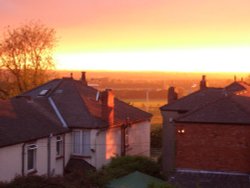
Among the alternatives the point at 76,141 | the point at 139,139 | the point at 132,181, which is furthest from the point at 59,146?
the point at 132,181

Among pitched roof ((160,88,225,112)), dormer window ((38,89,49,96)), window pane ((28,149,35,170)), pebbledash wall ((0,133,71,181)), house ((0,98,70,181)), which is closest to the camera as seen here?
pebbledash wall ((0,133,71,181))

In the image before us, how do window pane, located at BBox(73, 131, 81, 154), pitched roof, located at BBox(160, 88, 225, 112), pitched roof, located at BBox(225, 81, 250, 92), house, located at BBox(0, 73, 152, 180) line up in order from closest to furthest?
house, located at BBox(0, 73, 152, 180) < window pane, located at BBox(73, 131, 81, 154) < pitched roof, located at BBox(160, 88, 225, 112) < pitched roof, located at BBox(225, 81, 250, 92)

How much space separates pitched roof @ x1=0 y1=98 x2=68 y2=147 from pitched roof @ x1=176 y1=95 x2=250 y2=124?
8.68 meters

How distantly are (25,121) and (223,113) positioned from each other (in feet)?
39.5

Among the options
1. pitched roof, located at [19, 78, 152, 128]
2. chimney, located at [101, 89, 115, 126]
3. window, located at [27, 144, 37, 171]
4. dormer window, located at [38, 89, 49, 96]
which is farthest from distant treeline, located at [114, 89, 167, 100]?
window, located at [27, 144, 37, 171]

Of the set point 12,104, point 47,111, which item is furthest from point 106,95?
point 12,104

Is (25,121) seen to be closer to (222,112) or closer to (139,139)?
(222,112)

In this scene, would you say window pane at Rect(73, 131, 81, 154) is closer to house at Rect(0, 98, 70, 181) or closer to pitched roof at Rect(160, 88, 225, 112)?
house at Rect(0, 98, 70, 181)

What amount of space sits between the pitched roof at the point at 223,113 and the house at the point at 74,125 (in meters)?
8.43

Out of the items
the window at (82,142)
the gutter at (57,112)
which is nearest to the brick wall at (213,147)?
the window at (82,142)

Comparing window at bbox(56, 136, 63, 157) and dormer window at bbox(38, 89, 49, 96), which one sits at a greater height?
dormer window at bbox(38, 89, 49, 96)

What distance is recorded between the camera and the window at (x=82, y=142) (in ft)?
112

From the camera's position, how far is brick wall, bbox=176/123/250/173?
26297mm

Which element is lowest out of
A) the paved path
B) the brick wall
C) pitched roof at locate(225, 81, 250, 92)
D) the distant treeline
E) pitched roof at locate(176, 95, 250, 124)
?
the distant treeline
